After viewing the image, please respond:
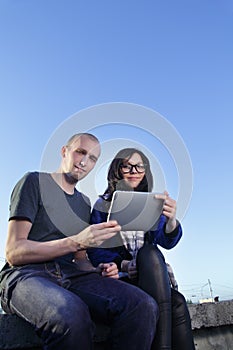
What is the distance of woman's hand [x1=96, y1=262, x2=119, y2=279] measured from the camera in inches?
67.9

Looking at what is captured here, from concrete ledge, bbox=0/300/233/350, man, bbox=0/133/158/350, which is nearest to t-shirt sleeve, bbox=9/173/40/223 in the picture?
man, bbox=0/133/158/350

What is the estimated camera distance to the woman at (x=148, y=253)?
1.62 meters

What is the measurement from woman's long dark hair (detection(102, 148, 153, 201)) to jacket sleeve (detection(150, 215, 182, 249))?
0.21 m

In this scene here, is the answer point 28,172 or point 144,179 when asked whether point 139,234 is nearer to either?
point 144,179

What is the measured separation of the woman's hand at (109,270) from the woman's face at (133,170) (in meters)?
0.51

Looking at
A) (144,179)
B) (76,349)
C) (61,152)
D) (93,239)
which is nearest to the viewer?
(76,349)

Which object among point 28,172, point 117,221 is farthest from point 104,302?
point 28,172

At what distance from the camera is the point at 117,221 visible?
1.72m

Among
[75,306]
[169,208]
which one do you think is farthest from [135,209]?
[75,306]

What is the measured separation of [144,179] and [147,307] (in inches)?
31.3

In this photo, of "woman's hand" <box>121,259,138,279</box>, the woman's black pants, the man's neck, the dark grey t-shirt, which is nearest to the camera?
the woman's black pants

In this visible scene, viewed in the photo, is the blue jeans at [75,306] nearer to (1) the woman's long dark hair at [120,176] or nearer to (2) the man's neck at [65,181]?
(2) the man's neck at [65,181]

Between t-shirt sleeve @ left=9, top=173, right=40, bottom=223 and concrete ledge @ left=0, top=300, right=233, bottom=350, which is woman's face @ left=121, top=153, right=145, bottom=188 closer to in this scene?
t-shirt sleeve @ left=9, top=173, right=40, bottom=223

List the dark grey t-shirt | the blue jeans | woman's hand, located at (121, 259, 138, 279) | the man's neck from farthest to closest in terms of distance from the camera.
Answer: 1. the man's neck
2. woman's hand, located at (121, 259, 138, 279)
3. the dark grey t-shirt
4. the blue jeans
